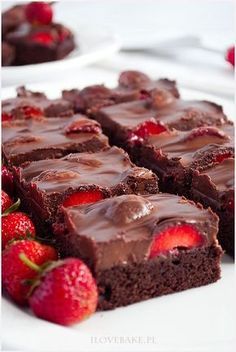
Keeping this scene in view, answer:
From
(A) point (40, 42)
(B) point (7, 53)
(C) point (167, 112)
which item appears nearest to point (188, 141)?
(C) point (167, 112)

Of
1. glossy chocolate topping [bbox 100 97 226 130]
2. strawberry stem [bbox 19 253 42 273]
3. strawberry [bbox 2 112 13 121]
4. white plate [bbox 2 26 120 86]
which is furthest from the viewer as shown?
white plate [bbox 2 26 120 86]

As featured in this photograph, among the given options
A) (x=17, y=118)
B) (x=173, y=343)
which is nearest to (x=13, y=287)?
(x=173, y=343)

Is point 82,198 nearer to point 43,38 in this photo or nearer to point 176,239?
point 176,239

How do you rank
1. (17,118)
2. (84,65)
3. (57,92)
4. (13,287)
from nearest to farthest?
(13,287), (17,118), (57,92), (84,65)

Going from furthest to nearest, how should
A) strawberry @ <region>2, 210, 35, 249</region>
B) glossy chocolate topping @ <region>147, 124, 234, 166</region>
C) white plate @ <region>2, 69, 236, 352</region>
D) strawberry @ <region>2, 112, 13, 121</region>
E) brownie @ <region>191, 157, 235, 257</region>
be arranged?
strawberry @ <region>2, 112, 13, 121</region> < glossy chocolate topping @ <region>147, 124, 234, 166</region> < brownie @ <region>191, 157, 235, 257</region> < strawberry @ <region>2, 210, 35, 249</region> < white plate @ <region>2, 69, 236, 352</region>

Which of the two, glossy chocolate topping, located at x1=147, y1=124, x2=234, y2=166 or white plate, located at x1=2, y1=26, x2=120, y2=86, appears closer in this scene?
glossy chocolate topping, located at x1=147, y1=124, x2=234, y2=166

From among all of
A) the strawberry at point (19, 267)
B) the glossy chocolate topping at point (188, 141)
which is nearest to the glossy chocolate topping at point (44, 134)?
the glossy chocolate topping at point (188, 141)

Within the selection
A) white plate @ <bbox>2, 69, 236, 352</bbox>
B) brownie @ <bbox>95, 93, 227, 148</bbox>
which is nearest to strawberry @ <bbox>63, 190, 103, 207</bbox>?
white plate @ <bbox>2, 69, 236, 352</bbox>

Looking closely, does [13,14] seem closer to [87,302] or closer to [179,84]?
[179,84]

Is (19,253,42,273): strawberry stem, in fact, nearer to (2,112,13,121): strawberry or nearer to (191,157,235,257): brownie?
(191,157,235,257): brownie
